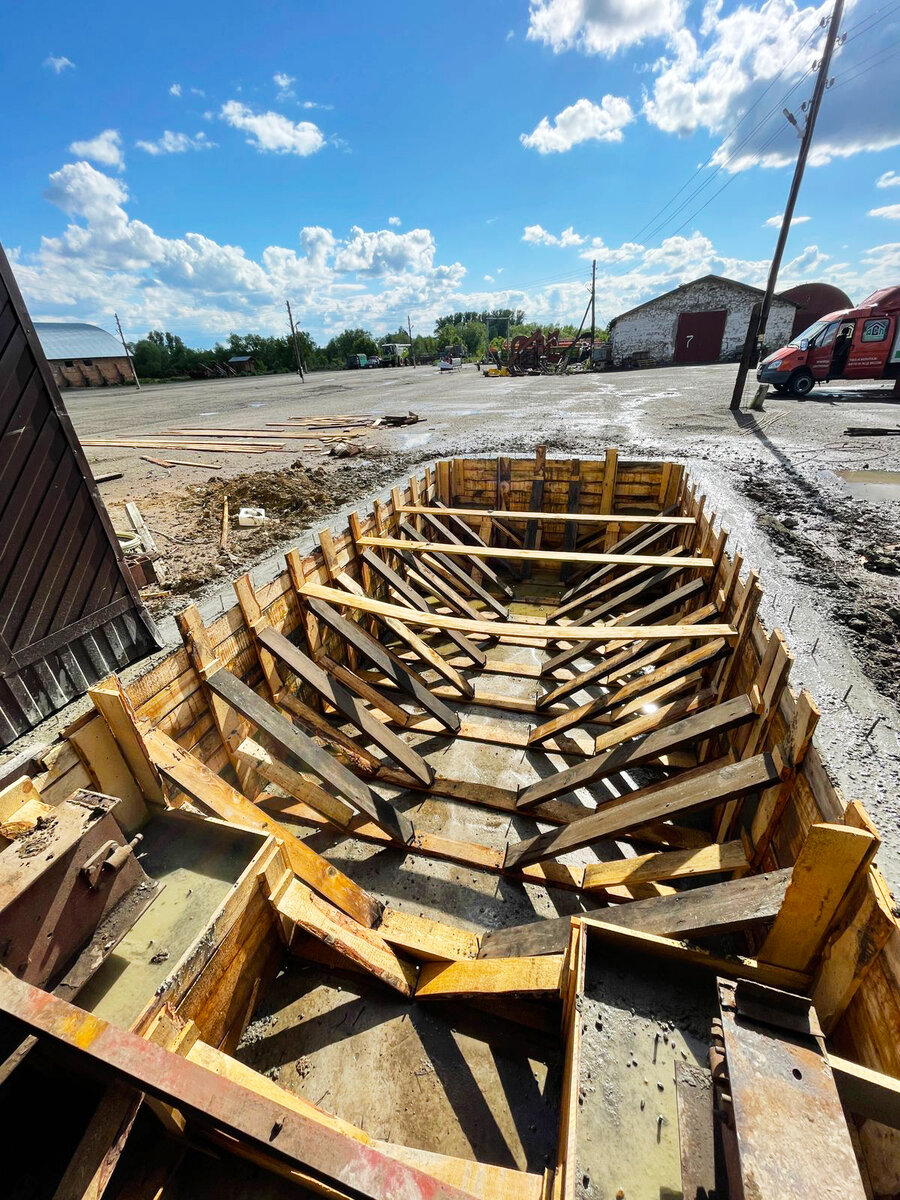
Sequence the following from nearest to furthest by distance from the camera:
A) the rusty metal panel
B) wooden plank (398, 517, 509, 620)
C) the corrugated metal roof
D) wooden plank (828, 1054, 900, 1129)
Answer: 1. the rusty metal panel
2. wooden plank (828, 1054, 900, 1129)
3. wooden plank (398, 517, 509, 620)
4. the corrugated metal roof

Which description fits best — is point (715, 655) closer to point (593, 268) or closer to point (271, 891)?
point (271, 891)

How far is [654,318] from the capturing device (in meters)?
35.5

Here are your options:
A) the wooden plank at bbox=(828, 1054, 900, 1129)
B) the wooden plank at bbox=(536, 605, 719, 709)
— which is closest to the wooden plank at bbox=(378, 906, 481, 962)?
the wooden plank at bbox=(828, 1054, 900, 1129)

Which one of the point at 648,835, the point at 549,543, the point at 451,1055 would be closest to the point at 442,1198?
the point at 451,1055

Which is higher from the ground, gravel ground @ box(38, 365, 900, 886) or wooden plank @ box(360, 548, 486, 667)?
gravel ground @ box(38, 365, 900, 886)

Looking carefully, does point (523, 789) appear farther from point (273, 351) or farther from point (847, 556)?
point (273, 351)

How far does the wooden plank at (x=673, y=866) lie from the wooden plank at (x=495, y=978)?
927 millimetres

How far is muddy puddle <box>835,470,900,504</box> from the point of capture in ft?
23.0

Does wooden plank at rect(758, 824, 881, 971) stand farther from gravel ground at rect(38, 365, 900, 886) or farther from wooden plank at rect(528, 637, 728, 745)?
wooden plank at rect(528, 637, 728, 745)

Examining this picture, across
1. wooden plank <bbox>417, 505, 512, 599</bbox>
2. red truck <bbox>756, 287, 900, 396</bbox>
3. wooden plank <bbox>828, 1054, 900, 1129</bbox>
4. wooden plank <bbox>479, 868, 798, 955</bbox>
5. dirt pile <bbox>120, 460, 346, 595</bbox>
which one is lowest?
wooden plank <bbox>417, 505, 512, 599</bbox>

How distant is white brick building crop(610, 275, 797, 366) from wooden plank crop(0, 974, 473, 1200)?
41.4 meters

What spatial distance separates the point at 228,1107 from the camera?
1208 millimetres

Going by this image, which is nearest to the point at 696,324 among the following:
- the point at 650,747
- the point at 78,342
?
the point at 650,747

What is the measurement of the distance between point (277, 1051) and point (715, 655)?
163 inches
